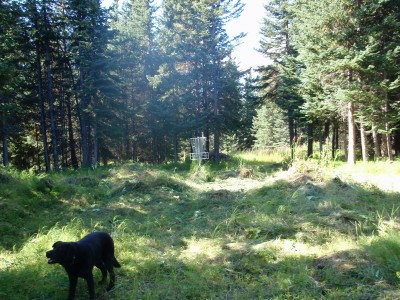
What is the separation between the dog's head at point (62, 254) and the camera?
322cm

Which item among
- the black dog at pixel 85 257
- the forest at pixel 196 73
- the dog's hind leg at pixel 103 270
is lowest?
the dog's hind leg at pixel 103 270

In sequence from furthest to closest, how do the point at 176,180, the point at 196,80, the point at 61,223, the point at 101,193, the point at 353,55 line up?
the point at 196,80 → the point at 353,55 → the point at 176,180 → the point at 101,193 → the point at 61,223

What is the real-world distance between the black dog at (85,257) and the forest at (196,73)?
10312 mm

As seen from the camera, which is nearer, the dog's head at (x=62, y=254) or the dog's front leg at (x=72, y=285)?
the dog's head at (x=62, y=254)

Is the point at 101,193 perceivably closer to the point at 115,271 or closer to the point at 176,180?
the point at 176,180

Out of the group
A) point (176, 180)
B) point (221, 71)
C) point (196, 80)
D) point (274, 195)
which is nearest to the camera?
point (274, 195)

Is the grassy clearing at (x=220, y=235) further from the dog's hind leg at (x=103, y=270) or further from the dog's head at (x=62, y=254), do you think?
the dog's head at (x=62, y=254)

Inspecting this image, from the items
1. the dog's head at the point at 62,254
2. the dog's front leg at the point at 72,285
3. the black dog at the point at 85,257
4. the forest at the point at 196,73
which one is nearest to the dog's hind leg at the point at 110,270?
the black dog at the point at 85,257

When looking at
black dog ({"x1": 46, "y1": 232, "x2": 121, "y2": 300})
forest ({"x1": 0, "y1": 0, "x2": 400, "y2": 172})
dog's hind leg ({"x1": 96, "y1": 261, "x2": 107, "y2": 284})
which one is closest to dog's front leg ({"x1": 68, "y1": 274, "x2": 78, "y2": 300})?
black dog ({"x1": 46, "y1": 232, "x2": 121, "y2": 300})

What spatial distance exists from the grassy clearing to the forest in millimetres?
4649

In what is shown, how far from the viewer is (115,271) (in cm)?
424

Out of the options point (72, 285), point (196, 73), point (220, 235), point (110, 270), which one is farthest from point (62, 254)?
point (196, 73)

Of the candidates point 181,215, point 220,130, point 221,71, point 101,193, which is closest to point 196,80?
point 221,71

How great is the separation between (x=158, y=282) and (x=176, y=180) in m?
6.10
